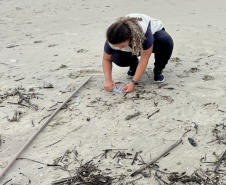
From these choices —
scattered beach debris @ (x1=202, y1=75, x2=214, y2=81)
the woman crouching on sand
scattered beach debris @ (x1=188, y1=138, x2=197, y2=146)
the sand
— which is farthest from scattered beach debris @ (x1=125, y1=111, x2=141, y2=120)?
scattered beach debris @ (x1=202, y1=75, x2=214, y2=81)

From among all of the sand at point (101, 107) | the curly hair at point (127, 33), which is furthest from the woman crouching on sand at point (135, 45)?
the sand at point (101, 107)

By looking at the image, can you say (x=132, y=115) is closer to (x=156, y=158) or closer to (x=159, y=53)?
(x=156, y=158)

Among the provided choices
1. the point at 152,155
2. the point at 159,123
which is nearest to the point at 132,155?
the point at 152,155

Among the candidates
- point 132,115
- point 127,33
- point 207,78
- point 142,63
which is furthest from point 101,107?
point 207,78

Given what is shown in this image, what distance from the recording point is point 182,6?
712 centimetres

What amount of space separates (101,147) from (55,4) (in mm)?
6868

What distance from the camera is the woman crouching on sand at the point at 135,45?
7.41 ft

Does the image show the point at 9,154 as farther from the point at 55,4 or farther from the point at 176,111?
the point at 55,4

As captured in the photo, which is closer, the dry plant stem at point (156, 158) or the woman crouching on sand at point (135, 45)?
the dry plant stem at point (156, 158)

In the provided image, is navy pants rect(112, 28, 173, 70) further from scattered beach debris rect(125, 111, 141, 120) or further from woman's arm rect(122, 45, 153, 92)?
scattered beach debris rect(125, 111, 141, 120)

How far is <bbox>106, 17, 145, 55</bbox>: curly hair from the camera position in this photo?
2.22 meters

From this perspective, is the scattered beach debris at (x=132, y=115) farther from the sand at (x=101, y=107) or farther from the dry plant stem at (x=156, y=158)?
the dry plant stem at (x=156, y=158)

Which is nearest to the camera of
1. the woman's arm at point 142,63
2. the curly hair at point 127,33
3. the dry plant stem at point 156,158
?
the dry plant stem at point 156,158

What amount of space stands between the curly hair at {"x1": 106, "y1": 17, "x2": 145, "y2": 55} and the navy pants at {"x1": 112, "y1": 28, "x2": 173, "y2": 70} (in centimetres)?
43
